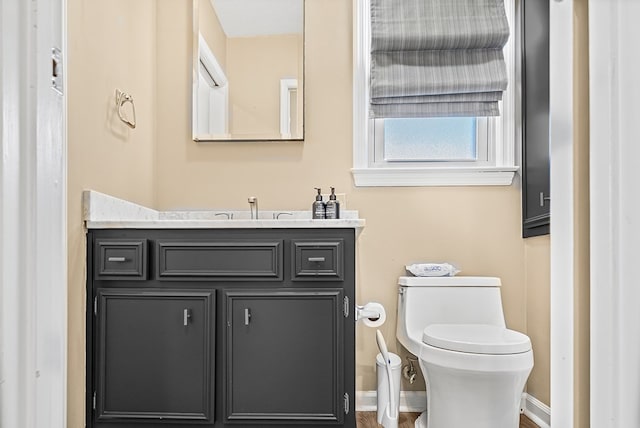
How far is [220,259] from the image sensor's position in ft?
5.77

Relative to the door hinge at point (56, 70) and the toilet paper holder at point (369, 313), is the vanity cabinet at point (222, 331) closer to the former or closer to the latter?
the toilet paper holder at point (369, 313)

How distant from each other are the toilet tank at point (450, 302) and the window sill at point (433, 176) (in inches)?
19.4

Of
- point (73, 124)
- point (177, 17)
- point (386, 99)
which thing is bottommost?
point (73, 124)

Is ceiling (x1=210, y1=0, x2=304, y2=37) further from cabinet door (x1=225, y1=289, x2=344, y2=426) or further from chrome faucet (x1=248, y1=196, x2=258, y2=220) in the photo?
cabinet door (x1=225, y1=289, x2=344, y2=426)

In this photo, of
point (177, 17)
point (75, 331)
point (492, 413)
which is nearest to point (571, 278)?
point (492, 413)

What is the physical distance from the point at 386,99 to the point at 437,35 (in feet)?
1.26

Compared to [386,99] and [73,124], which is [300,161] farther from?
[73,124]

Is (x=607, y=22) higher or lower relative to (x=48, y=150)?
higher

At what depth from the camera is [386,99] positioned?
7.76 ft

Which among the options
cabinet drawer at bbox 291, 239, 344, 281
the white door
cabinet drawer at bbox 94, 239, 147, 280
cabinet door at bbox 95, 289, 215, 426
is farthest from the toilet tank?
the white door

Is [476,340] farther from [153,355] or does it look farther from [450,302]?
[153,355]

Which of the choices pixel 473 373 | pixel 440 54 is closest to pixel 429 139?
pixel 440 54

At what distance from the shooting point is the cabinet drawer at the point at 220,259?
5.74 feet

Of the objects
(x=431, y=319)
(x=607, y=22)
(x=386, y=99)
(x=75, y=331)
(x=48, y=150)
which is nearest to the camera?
(x=607, y=22)
